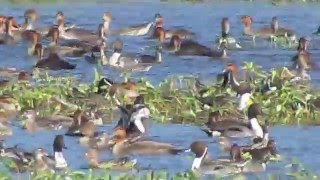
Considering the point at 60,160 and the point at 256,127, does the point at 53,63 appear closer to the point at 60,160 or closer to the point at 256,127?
the point at 256,127

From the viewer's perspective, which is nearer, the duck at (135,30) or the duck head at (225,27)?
the duck head at (225,27)

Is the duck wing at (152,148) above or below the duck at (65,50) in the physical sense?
above

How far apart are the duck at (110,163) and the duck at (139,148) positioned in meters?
0.77

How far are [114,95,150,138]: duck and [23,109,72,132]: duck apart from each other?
86 centimetres

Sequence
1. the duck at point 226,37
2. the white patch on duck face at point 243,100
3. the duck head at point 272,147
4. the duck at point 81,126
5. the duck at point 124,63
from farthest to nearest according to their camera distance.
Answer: the duck at point 226,37
the duck at point 124,63
the white patch on duck face at point 243,100
the duck at point 81,126
the duck head at point 272,147

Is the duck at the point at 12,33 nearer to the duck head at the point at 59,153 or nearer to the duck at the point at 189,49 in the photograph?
the duck at the point at 189,49

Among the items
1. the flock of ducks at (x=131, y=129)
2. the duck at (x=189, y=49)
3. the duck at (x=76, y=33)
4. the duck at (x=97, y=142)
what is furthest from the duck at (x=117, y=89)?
the duck at (x=76, y=33)

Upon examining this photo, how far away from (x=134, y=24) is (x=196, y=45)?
24.1 feet

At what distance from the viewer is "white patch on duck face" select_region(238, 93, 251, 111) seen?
21125 mm

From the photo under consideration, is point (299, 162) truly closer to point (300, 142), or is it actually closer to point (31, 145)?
point (300, 142)

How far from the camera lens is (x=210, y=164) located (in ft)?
54.9

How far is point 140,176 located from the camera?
16031 mm

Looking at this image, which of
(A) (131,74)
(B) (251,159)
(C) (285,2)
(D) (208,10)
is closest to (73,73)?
(A) (131,74)

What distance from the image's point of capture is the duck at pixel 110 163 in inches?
667
